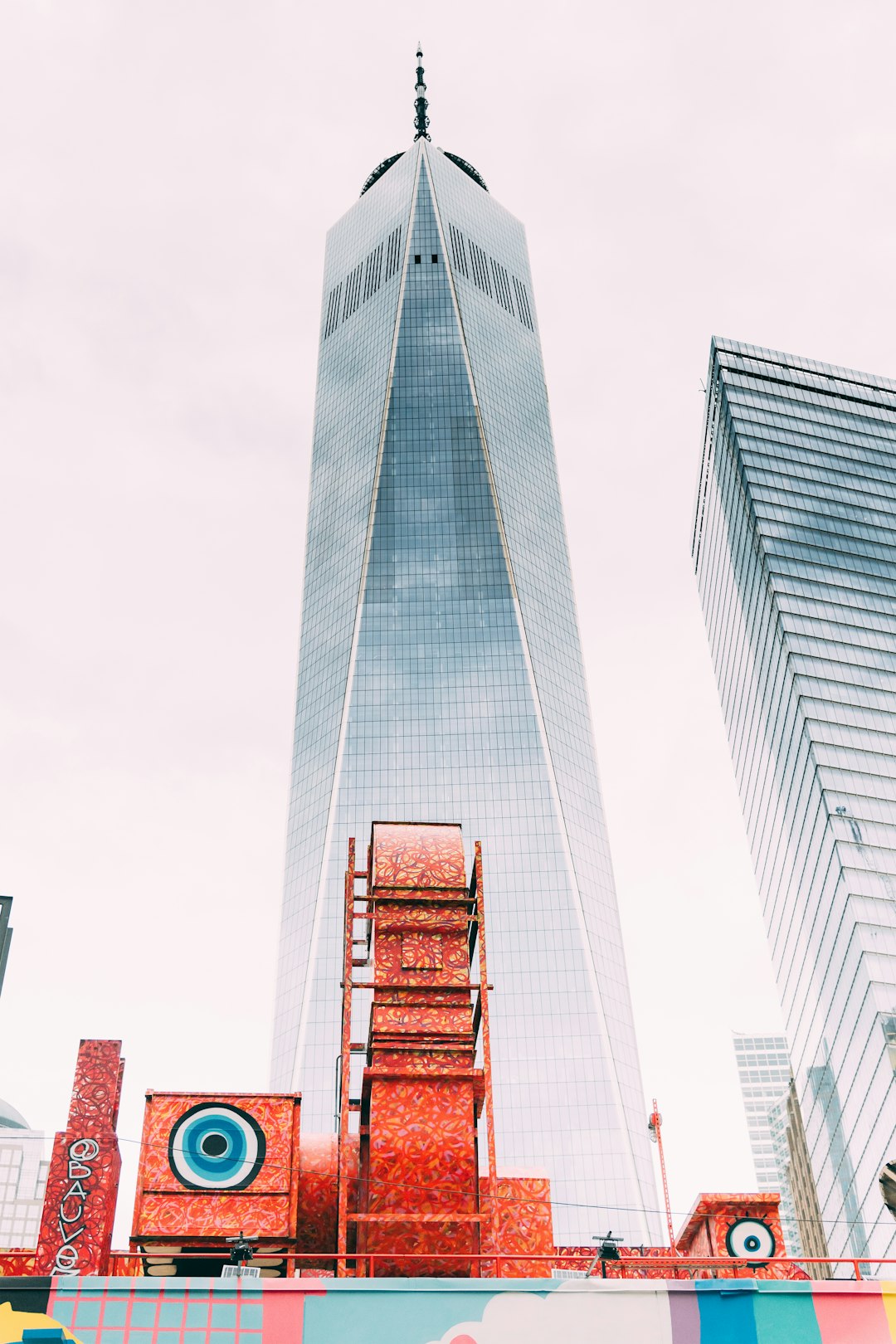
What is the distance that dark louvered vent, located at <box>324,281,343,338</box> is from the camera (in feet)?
547

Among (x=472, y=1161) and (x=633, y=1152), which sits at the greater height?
(x=633, y=1152)

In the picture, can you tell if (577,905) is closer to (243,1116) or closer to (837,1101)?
(837,1101)

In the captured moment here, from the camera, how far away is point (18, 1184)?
178875 millimetres

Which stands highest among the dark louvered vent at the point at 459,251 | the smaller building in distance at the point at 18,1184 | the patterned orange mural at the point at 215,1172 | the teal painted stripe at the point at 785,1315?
the dark louvered vent at the point at 459,251

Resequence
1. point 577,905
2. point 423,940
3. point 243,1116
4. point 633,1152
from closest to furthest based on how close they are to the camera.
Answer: point 243,1116
point 423,940
point 633,1152
point 577,905

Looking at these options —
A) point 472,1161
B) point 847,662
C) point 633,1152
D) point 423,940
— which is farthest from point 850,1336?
point 847,662

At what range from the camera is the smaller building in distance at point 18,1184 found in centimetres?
17350

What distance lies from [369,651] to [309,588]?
1802cm

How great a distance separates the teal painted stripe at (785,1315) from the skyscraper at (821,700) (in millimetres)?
82507

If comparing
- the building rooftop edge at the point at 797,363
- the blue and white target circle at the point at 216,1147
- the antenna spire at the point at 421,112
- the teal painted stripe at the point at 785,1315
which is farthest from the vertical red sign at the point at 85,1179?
the antenna spire at the point at 421,112

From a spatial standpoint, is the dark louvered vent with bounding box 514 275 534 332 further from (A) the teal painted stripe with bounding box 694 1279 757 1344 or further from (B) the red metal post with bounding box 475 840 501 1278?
(A) the teal painted stripe with bounding box 694 1279 757 1344

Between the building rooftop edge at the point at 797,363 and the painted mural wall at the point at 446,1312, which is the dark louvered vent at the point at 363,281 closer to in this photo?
the building rooftop edge at the point at 797,363

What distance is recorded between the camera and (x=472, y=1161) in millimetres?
26062

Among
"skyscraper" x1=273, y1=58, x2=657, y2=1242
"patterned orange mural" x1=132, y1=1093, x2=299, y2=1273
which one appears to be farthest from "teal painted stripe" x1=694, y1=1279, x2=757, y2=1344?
"skyscraper" x1=273, y1=58, x2=657, y2=1242
